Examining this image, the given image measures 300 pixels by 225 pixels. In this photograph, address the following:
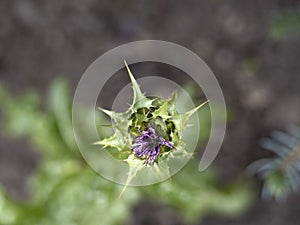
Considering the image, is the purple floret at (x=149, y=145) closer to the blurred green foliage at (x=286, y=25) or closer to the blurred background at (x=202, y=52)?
the blurred green foliage at (x=286, y=25)

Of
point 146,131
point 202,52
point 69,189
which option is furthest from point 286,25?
point 146,131

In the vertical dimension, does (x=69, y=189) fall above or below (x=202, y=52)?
below

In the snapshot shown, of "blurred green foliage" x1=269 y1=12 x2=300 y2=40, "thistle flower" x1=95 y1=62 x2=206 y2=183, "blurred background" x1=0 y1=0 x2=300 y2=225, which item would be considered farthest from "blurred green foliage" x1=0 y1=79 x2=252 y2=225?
"thistle flower" x1=95 y1=62 x2=206 y2=183

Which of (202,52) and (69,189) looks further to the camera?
(202,52)

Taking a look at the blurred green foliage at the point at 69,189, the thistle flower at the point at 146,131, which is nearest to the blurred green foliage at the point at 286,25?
the blurred green foliage at the point at 69,189

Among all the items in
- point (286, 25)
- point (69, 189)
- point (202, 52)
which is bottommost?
point (69, 189)

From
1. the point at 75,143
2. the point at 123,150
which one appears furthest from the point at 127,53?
the point at 123,150

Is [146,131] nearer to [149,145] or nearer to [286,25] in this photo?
[149,145]
